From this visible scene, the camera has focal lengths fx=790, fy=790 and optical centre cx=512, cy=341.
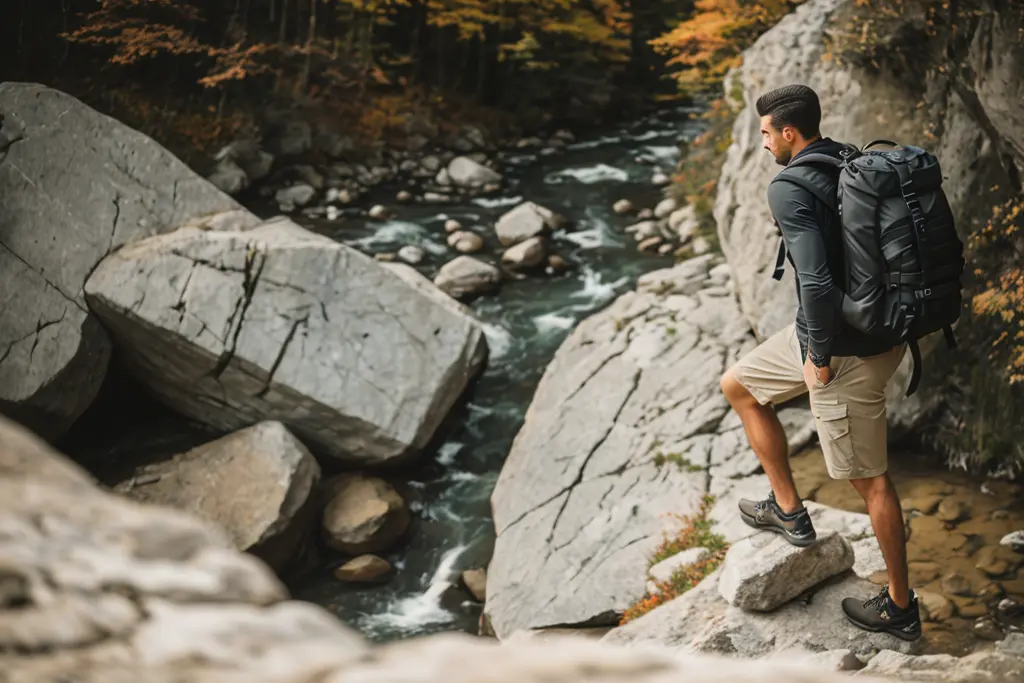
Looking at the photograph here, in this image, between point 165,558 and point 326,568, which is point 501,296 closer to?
point 326,568

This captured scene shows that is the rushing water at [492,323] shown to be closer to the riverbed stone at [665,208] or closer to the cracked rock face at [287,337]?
the riverbed stone at [665,208]

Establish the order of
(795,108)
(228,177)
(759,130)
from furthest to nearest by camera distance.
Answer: (228,177), (759,130), (795,108)

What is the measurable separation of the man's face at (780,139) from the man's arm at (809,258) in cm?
30

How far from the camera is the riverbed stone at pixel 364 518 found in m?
7.62

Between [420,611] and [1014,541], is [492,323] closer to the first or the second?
[420,611]

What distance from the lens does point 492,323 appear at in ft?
34.8

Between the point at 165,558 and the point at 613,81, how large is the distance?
20.3m

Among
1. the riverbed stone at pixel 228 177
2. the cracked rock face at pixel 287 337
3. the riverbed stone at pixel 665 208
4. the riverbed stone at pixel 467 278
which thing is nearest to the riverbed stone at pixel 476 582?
the cracked rock face at pixel 287 337

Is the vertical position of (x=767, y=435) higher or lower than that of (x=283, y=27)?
lower

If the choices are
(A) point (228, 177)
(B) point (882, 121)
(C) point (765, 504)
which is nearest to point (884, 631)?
(C) point (765, 504)

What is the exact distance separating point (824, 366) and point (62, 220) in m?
7.92

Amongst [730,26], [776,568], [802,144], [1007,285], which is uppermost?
[730,26]

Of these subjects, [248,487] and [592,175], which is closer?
[248,487]

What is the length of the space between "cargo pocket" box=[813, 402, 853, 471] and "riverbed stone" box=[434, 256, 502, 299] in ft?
24.7
